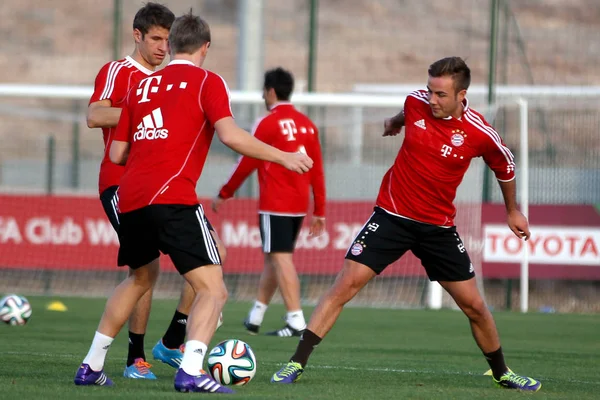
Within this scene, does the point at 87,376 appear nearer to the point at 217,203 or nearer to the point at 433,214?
the point at 433,214

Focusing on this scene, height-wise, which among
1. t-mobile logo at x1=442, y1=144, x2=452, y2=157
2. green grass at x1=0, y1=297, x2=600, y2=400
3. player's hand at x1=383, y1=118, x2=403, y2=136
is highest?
player's hand at x1=383, y1=118, x2=403, y2=136

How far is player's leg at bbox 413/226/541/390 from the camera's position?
6797 millimetres

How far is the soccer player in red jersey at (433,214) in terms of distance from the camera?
22.2ft

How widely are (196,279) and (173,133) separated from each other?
2.65 feet

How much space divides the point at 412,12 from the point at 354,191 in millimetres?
25232

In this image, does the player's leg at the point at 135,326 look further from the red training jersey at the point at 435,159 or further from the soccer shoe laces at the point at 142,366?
the red training jersey at the point at 435,159

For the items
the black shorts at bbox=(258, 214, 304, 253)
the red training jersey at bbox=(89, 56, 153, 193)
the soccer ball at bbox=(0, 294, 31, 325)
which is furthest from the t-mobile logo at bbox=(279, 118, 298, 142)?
the red training jersey at bbox=(89, 56, 153, 193)

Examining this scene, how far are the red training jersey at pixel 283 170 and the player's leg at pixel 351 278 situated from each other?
3779 millimetres

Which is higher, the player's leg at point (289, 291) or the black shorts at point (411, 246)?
the black shorts at point (411, 246)

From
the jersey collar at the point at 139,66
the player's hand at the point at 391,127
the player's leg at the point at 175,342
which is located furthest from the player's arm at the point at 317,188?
the jersey collar at the point at 139,66

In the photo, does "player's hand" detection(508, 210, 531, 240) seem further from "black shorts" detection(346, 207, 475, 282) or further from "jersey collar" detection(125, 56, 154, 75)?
"jersey collar" detection(125, 56, 154, 75)

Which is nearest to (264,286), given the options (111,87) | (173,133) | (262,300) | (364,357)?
(262,300)

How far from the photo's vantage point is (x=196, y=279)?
6.02m

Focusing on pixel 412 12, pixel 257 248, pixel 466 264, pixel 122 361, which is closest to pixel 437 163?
pixel 466 264
